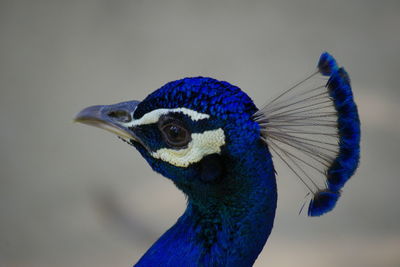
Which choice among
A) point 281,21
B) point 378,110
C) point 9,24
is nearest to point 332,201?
point 378,110

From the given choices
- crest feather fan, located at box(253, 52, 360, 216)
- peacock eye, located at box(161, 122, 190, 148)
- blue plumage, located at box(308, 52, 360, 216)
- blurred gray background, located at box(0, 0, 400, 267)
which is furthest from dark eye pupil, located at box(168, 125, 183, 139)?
blurred gray background, located at box(0, 0, 400, 267)

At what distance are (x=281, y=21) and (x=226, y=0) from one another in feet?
0.97

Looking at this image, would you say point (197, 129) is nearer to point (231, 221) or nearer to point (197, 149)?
point (197, 149)

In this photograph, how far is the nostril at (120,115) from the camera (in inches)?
38.9

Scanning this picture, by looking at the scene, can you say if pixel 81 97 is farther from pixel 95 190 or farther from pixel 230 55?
pixel 230 55

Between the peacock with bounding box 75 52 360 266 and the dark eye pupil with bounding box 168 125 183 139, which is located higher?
the dark eye pupil with bounding box 168 125 183 139

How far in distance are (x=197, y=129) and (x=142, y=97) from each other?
66.6 inches

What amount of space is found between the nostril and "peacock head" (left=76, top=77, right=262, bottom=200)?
19 mm

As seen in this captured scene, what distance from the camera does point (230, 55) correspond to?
2754mm

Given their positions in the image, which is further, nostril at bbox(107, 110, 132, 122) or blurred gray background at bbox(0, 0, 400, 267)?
blurred gray background at bbox(0, 0, 400, 267)

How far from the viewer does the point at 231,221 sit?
3.10ft

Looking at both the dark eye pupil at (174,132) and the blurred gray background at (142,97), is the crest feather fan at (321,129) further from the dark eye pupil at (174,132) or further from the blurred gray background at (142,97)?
the blurred gray background at (142,97)

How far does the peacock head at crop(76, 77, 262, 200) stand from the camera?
902 mm

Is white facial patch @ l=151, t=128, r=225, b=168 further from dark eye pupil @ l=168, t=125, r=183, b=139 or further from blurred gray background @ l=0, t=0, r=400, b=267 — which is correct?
blurred gray background @ l=0, t=0, r=400, b=267
